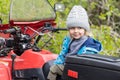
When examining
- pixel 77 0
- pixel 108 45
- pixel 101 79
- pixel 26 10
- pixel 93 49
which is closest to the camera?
pixel 101 79

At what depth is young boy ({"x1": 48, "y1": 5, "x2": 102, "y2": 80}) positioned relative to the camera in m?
4.12

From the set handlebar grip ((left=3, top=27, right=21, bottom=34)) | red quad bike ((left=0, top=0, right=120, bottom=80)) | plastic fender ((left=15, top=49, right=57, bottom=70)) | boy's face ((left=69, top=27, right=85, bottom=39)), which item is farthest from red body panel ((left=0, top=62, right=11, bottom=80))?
boy's face ((left=69, top=27, right=85, bottom=39))

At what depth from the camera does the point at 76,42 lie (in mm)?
4195

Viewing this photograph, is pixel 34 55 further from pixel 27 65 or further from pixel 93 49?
pixel 93 49

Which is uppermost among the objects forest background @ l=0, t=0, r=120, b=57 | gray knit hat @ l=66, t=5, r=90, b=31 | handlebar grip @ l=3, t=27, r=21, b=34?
gray knit hat @ l=66, t=5, r=90, b=31

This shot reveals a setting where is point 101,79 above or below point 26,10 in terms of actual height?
below

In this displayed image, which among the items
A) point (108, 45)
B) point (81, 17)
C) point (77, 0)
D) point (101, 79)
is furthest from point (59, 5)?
point (77, 0)

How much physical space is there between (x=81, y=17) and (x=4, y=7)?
2.93m

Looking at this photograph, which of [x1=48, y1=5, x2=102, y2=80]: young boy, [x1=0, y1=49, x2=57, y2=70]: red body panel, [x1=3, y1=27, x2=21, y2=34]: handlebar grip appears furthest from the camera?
[x1=0, y1=49, x2=57, y2=70]: red body panel

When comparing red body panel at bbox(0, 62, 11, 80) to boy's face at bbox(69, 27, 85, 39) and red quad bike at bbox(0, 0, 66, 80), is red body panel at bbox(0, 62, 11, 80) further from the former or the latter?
boy's face at bbox(69, 27, 85, 39)

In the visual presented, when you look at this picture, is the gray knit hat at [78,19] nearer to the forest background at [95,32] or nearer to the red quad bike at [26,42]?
the red quad bike at [26,42]

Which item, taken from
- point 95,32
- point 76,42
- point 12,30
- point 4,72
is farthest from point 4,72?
point 95,32

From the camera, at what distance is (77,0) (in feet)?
30.2

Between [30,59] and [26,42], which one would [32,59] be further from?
[26,42]
